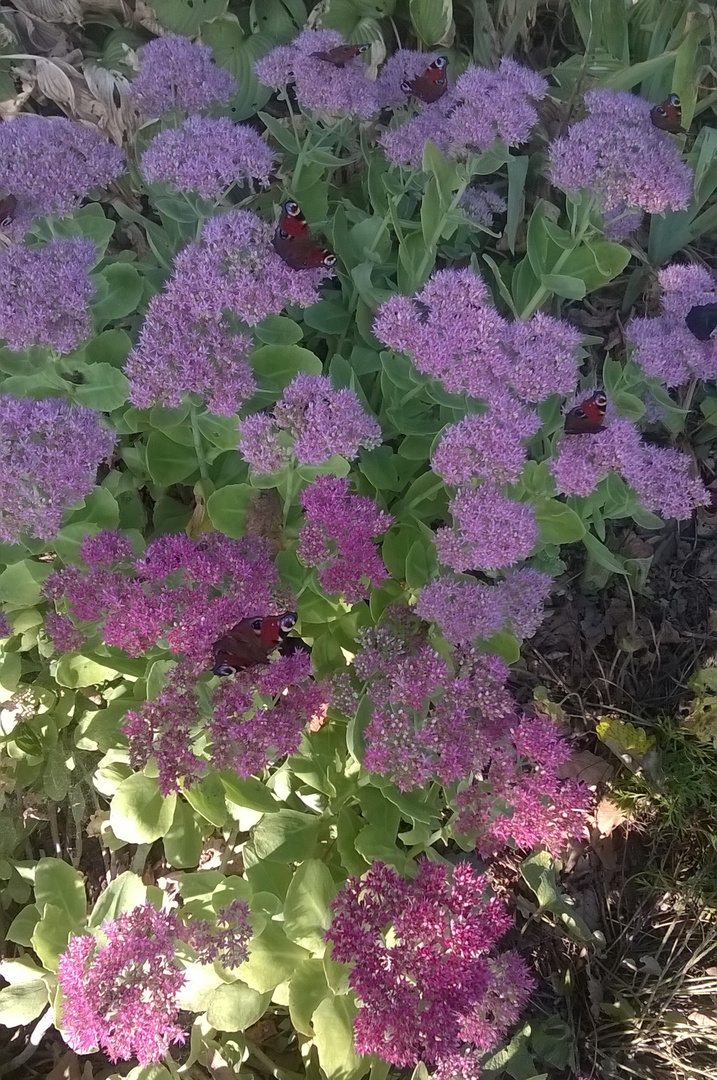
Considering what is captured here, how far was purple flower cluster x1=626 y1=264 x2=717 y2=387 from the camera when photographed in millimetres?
1536

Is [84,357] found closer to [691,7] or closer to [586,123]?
[586,123]

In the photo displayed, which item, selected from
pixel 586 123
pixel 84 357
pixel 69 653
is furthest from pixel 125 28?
pixel 69 653

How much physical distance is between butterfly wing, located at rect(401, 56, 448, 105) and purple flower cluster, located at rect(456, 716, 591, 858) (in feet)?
4.16

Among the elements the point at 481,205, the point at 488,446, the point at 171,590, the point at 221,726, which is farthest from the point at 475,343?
the point at 221,726

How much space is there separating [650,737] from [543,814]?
3.21 feet

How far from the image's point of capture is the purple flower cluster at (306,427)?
128 cm

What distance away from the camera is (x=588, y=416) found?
1404mm

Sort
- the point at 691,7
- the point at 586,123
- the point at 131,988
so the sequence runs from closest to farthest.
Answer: the point at 131,988 → the point at 586,123 → the point at 691,7

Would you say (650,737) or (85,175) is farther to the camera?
(650,737)

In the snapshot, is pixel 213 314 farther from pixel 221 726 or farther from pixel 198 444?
pixel 221 726

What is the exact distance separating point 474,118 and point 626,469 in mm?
738

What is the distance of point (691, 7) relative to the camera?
1.82m

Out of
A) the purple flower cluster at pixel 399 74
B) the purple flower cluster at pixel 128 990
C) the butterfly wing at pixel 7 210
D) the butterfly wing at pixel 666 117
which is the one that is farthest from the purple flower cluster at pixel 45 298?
the butterfly wing at pixel 666 117

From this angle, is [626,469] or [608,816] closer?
[626,469]
